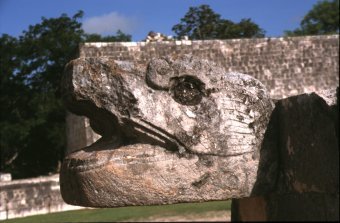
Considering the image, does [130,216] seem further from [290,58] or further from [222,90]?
[290,58]

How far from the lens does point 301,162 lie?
3.15 meters

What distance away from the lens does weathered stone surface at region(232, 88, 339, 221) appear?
9.65ft

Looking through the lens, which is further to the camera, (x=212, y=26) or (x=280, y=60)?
(x=212, y=26)

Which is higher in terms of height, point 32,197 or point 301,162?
point 301,162

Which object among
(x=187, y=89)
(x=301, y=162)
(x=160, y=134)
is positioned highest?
(x=187, y=89)

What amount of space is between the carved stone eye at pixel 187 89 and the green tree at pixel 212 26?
29667 millimetres

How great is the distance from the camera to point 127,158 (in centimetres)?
308

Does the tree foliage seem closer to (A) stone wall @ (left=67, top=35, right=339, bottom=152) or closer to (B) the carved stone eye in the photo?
(A) stone wall @ (left=67, top=35, right=339, bottom=152)

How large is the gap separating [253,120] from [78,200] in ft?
3.48

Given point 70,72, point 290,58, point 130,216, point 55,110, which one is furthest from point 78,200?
point 55,110

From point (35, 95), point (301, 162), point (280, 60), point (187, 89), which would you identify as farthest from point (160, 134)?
point (35, 95)

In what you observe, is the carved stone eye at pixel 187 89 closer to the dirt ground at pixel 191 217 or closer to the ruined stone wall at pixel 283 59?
the dirt ground at pixel 191 217

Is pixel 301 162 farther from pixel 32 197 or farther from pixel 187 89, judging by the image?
pixel 32 197

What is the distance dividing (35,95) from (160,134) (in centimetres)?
2364
